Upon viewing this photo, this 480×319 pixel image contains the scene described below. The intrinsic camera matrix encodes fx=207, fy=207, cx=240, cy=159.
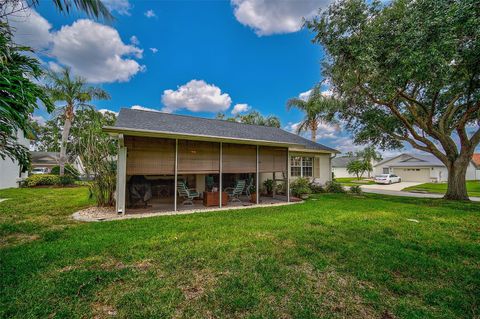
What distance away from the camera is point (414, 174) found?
3158cm

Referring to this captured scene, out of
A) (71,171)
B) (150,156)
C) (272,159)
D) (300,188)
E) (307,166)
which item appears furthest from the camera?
(307,166)

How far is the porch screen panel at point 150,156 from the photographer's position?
270 inches

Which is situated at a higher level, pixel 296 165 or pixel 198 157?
pixel 198 157

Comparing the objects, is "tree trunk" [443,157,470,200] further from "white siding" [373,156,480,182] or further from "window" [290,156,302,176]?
"white siding" [373,156,480,182]

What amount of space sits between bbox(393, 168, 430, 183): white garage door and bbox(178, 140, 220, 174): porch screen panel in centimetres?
3518

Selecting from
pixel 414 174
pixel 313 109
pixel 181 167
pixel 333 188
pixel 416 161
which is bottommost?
pixel 333 188

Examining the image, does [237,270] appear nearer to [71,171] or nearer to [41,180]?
[71,171]

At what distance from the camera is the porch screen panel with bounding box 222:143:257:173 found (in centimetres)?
855

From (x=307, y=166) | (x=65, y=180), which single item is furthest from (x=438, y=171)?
(x=65, y=180)

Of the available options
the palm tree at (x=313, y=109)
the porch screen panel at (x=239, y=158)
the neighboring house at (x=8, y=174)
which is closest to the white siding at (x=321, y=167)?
the palm tree at (x=313, y=109)

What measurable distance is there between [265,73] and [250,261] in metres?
16.3

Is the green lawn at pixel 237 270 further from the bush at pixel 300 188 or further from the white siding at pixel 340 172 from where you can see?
the white siding at pixel 340 172

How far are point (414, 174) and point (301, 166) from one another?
28.5m

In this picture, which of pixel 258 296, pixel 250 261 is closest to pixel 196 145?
pixel 250 261
